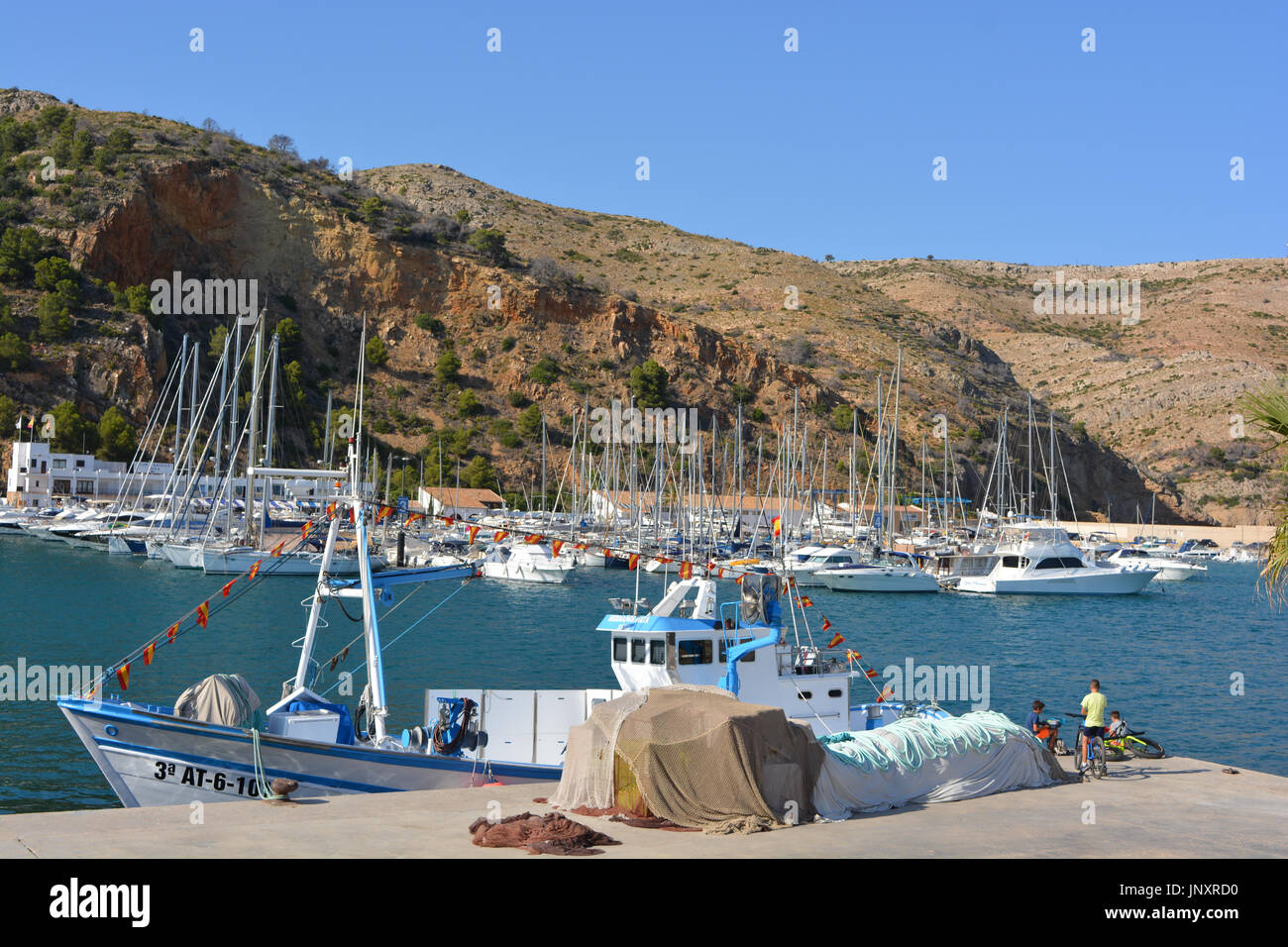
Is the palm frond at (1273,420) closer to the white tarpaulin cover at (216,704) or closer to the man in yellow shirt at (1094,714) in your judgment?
the man in yellow shirt at (1094,714)

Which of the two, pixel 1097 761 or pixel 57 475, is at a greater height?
pixel 57 475

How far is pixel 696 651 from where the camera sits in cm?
1867

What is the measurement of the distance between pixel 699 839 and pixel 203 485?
76485 millimetres

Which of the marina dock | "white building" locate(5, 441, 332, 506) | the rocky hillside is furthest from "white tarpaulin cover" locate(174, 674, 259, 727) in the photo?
the rocky hillside

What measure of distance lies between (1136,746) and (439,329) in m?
94.6

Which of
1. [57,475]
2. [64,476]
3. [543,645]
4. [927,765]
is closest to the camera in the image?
[927,765]

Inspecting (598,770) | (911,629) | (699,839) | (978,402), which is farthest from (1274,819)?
(978,402)

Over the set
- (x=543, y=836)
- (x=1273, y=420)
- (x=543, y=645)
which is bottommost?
(x=543, y=645)

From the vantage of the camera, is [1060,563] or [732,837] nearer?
[732,837]

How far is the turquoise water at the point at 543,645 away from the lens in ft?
80.1

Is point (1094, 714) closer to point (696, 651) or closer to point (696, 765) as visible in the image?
point (696, 651)

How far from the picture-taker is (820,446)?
332 ft

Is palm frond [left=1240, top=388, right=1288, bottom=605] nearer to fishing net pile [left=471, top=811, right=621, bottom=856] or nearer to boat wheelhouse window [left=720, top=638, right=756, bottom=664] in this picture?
fishing net pile [left=471, top=811, right=621, bottom=856]

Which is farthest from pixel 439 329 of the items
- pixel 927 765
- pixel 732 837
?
pixel 732 837
